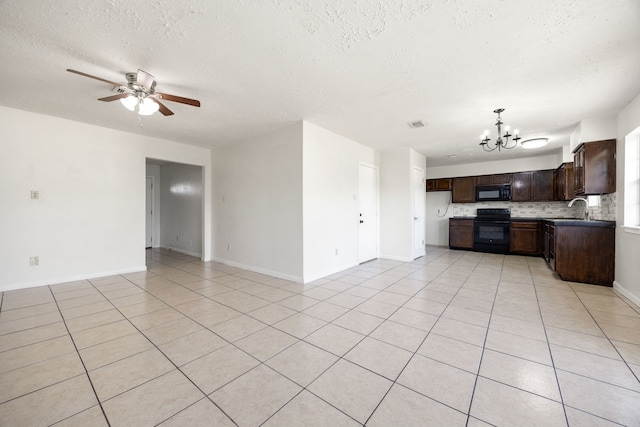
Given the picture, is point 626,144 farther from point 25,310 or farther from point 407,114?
point 25,310

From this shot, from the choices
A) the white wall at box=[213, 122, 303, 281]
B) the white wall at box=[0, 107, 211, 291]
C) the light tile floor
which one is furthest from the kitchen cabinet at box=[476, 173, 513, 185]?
the white wall at box=[0, 107, 211, 291]

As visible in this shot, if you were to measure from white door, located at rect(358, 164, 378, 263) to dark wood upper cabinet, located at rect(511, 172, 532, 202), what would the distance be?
3832mm

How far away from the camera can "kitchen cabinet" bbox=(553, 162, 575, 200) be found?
4828 mm

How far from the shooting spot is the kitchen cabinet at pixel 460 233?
22.7 ft

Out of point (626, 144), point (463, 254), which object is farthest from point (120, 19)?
point (463, 254)

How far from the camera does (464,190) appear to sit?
7.22 metres

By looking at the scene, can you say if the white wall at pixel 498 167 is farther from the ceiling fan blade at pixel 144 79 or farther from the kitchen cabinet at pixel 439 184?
the ceiling fan blade at pixel 144 79

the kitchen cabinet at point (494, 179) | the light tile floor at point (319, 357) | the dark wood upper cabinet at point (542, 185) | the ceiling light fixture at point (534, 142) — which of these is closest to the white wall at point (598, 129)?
the ceiling light fixture at point (534, 142)

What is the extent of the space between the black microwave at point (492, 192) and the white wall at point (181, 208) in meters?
7.37

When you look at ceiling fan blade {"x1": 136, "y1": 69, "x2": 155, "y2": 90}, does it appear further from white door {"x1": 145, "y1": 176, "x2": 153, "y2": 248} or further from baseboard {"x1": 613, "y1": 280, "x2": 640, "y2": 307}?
baseboard {"x1": 613, "y1": 280, "x2": 640, "y2": 307}

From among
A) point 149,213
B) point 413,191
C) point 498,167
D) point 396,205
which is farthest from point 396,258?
point 149,213

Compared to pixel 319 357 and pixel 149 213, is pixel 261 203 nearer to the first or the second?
pixel 319 357

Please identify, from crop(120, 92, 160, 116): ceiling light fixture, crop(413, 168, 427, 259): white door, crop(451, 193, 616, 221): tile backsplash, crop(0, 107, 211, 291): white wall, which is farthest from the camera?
crop(413, 168, 427, 259): white door

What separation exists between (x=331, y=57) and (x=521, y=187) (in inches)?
262
